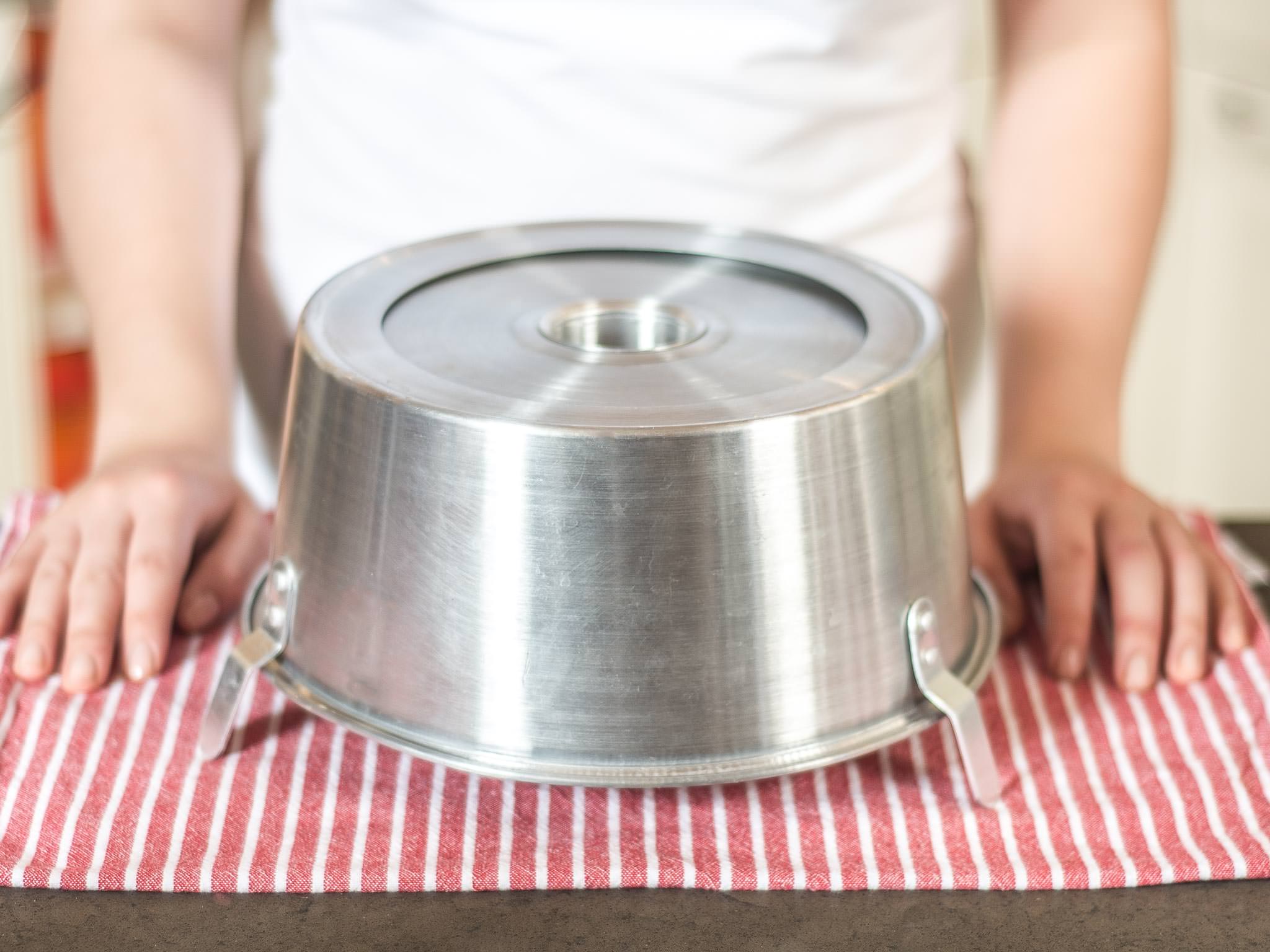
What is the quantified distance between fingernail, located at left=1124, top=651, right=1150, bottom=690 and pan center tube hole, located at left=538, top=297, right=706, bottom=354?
27cm

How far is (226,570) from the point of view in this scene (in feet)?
2.32

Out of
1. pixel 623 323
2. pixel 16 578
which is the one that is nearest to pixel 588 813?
pixel 623 323

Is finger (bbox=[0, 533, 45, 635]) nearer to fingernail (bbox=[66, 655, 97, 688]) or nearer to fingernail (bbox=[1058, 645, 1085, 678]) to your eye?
fingernail (bbox=[66, 655, 97, 688])

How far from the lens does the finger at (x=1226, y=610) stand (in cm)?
69

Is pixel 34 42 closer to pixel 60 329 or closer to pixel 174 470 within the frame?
pixel 60 329

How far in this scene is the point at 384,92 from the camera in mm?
937

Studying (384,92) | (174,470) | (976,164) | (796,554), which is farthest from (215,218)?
(976,164)

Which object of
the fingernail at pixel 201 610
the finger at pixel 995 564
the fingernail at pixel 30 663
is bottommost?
the fingernail at pixel 201 610

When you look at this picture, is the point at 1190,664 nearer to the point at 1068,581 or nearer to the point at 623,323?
the point at 1068,581

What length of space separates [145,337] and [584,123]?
32 centimetres

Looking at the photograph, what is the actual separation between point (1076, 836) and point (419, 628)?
28 cm

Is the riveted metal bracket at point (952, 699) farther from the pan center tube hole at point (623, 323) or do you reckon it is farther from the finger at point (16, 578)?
the finger at point (16, 578)

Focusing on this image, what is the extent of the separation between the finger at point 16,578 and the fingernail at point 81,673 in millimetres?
59

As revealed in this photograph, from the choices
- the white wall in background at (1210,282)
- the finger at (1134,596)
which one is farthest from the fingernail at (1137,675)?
the white wall in background at (1210,282)
